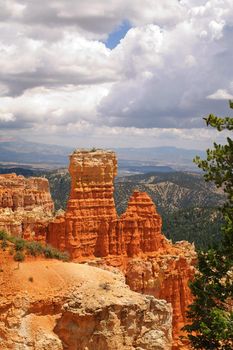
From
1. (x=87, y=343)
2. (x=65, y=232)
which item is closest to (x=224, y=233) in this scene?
(x=87, y=343)

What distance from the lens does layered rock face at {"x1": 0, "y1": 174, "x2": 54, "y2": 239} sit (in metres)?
55.3

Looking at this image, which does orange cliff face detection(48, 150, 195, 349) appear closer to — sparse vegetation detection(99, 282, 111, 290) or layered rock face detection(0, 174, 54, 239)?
layered rock face detection(0, 174, 54, 239)

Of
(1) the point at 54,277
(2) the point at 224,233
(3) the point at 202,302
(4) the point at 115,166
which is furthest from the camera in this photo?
(4) the point at 115,166

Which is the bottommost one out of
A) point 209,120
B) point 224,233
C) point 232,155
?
point 224,233

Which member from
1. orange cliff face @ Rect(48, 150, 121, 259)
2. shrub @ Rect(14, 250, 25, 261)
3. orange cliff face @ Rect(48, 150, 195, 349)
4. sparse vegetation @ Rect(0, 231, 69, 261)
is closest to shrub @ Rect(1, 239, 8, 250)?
sparse vegetation @ Rect(0, 231, 69, 261)

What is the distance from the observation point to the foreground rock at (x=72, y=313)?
23734 mm

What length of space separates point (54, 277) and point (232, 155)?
10384mm

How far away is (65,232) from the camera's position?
5188 centimetres

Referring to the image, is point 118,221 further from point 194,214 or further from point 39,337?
point 194,214

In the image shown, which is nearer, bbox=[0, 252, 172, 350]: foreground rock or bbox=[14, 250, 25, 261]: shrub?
bbox=[0, 252, 172, 350]: foreground rock

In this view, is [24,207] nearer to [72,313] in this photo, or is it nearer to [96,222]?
[96,222]

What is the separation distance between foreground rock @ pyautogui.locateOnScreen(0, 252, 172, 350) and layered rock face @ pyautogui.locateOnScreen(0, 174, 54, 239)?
87.3 ft

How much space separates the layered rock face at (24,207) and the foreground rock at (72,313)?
2660 centimetres

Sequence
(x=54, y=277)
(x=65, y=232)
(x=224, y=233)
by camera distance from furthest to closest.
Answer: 1. (x=65, y=232)
2. (x=54, y=277)
3. (x=224, y=233)
